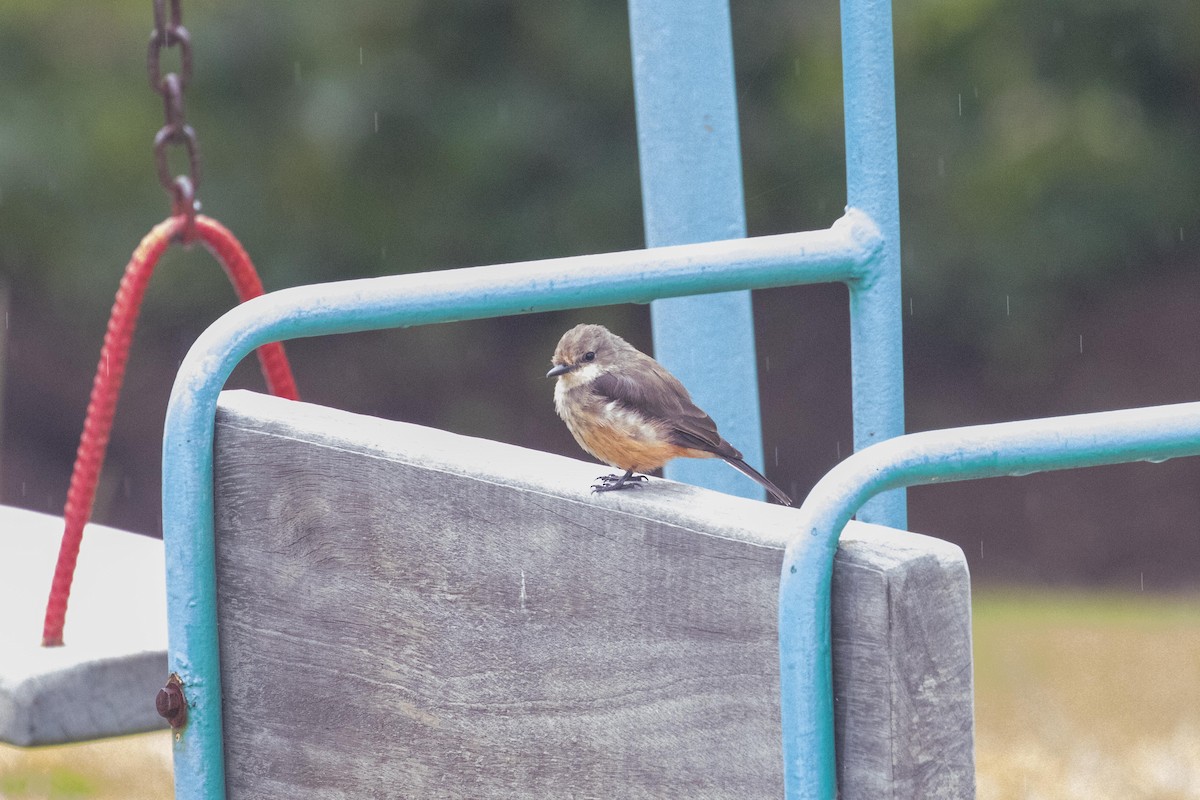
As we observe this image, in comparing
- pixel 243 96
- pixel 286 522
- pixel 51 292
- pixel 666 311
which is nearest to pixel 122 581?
pixel 666 311

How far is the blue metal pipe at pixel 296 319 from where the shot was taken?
171cm

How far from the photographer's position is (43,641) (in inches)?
100

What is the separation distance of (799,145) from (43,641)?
901cm

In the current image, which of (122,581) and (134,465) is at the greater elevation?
(134,465)

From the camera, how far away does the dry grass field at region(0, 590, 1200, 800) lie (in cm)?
348

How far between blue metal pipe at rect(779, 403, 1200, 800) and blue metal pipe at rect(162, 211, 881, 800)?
55 cm

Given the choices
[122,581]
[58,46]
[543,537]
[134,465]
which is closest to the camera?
[543,537]

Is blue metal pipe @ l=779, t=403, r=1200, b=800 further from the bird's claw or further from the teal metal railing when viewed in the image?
the bird's claw

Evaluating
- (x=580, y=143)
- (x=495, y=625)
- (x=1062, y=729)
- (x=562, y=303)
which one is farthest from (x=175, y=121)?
(x=580, y=143)

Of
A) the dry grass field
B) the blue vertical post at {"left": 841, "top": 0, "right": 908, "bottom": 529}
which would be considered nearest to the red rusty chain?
the dry grass field

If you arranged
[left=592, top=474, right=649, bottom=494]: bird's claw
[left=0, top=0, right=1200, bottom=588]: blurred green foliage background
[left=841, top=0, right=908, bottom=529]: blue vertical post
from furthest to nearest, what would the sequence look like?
[left=0, top=0, right=1200, bottom=588]: blurred green foliage background, [left=841, top=0, right=908, bottom=529]: blue vertical post, [left=592, top=474, right=649, bottom=494]: bird's claw

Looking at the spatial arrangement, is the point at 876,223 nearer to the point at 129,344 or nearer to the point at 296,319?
the point at 296,319

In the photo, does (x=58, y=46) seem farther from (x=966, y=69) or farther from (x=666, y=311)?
(x=666, y=311)

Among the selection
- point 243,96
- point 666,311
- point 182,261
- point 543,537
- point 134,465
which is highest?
point 243,96
